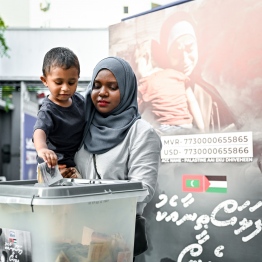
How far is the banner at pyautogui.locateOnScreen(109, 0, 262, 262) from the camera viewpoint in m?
2.46

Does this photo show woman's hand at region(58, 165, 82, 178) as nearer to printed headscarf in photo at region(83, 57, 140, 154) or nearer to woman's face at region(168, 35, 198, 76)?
printed headscarf in photo at region(83, 57, 140, 154)

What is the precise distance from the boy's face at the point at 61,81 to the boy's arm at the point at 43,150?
134 millimetres

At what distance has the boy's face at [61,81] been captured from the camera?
140 centimetres

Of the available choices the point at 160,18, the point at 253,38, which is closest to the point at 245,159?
the point at 253,38

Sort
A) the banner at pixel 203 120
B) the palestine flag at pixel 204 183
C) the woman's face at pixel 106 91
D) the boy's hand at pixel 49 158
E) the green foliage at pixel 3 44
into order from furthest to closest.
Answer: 1. the green foliage at pixel 3 44
2. the palestine flag at pixel 204 183
3. the banner at pixel 203 120
4. the woman's face at pixel 106 91
5. the boy's hand at pixel 49 158

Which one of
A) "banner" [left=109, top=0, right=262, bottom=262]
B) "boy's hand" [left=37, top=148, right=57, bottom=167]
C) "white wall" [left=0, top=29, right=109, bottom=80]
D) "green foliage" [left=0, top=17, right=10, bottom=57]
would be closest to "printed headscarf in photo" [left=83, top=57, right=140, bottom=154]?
"boy's hand" [left=37, top=148, right=57, bottom=167]

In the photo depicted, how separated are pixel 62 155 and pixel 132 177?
0.26m

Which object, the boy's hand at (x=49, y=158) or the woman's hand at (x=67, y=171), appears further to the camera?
the woman's hand at (x=67, y=171)

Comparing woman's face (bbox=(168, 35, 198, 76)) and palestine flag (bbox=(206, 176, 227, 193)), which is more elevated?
woman's face (bbox=(168, 35, 198, 76))

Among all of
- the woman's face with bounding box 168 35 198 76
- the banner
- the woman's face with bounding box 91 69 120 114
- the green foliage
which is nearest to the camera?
the woman's face with bounding box 91 69 120 114

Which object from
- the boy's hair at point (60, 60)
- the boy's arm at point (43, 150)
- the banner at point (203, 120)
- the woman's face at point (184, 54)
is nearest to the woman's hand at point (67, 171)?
the boy's arm at point (43, 150)

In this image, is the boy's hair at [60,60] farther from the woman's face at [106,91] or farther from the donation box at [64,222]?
the donation box at [64,222]

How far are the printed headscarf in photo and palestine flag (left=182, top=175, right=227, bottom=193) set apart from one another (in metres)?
1.15

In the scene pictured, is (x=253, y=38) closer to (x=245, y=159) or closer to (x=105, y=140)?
(x=245, y=159)
